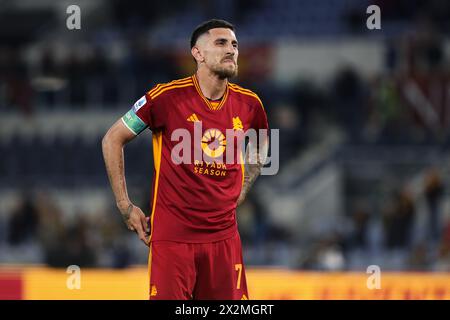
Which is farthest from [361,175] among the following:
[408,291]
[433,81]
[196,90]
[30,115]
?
[196,90]

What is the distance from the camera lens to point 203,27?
566 centimetres

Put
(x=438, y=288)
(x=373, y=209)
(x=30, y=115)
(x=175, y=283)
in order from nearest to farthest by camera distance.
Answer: (x=175, y=283), (x=438, y=288), (x=373, y=209), (x=30, y=115)

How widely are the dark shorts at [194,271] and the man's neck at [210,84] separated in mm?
768

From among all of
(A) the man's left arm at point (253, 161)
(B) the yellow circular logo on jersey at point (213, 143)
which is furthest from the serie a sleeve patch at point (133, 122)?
(A) the man's left arm at point (253, 161)

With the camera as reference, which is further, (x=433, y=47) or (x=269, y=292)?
(x=433, y=47)

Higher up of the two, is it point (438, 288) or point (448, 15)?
point (448, 15)

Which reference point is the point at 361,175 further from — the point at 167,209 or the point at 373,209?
the point at 167,209

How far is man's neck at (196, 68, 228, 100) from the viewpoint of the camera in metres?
5.66

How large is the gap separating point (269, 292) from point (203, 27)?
3.41 metres

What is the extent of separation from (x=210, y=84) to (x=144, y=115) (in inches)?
15.7

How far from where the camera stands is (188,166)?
5.55 metres

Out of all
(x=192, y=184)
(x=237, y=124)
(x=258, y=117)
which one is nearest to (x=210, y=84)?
(x=237, y=124)

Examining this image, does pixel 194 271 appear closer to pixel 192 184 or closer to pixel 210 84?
pixel 192 184

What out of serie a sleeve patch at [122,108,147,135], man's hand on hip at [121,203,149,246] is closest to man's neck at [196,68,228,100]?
serie a sleeve patch at [122,108,147,135]
